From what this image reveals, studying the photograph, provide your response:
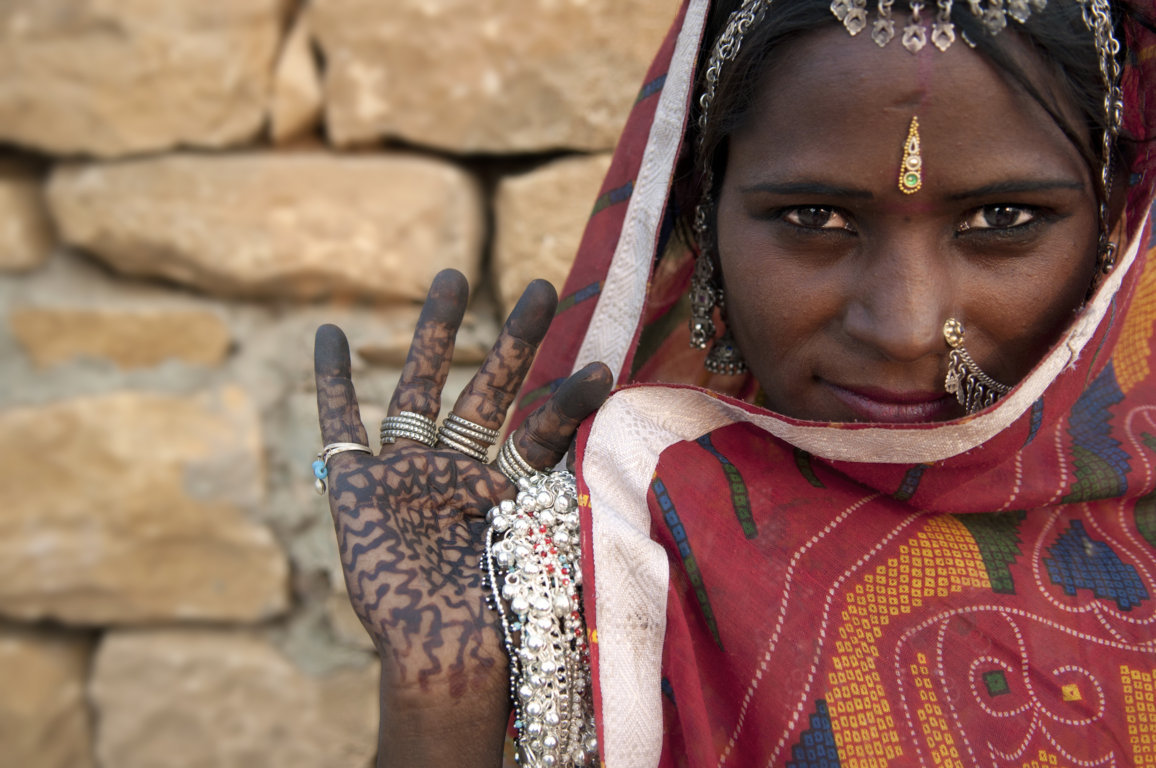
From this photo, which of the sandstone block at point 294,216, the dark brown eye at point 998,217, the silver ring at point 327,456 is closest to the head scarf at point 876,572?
the dark brown eye at point 998,217

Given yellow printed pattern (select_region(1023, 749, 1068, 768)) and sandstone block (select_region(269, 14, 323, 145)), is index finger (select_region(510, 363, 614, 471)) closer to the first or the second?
yellow printed pattern (select_region(1023, 749, 1068, 768))

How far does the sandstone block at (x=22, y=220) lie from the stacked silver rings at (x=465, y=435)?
1.19m

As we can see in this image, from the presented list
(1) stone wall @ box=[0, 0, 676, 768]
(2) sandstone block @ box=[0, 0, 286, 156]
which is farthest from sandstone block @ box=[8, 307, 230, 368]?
(2) sandstone block @ box=[0, 0, 286, 156]

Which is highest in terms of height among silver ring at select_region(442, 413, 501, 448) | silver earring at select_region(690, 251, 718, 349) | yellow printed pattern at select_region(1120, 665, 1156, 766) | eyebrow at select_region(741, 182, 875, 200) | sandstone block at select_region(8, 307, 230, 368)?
eyebrow at select_region(741, 182, 875, 200)

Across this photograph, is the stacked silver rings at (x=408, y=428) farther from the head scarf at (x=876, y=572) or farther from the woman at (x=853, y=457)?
the head scarf at (x=876, y=572)

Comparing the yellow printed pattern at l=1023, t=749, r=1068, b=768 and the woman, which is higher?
the woman

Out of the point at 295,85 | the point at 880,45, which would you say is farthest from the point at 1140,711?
the point at 295,85

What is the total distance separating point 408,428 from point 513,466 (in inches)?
4.6

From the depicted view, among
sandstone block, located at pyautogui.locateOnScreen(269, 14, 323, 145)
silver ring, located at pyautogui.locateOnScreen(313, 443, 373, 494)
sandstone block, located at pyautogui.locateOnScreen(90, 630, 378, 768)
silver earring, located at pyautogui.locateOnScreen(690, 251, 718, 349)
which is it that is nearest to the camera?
silver ring, located at pyautogui.locateOnScreen(313, 443, 373, 494)

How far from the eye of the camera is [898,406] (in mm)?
899

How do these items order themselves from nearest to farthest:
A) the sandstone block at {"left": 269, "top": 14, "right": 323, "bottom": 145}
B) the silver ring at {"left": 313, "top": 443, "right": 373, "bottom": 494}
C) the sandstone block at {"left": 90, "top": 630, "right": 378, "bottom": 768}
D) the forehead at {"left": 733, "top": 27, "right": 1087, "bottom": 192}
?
the forehead at {"left": 733, "top": 27, "right": 1087, "bottom": 192} → the silver ring at {"left": 313, "top": 443, "right": 373, "bottom": 494} → the sandstone block at {"left": 269, "top": 14, "right": 323, "bottom": 145} → the sandstone block at {"left": 90, "top": 630, "right": 378, "bottom": 768}

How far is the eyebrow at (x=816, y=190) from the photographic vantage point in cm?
84

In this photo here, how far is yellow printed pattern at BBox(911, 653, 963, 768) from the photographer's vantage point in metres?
0.84

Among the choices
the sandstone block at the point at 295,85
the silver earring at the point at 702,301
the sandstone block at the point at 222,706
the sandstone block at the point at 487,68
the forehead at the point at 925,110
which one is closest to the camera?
the forehead at the point at 925,110
